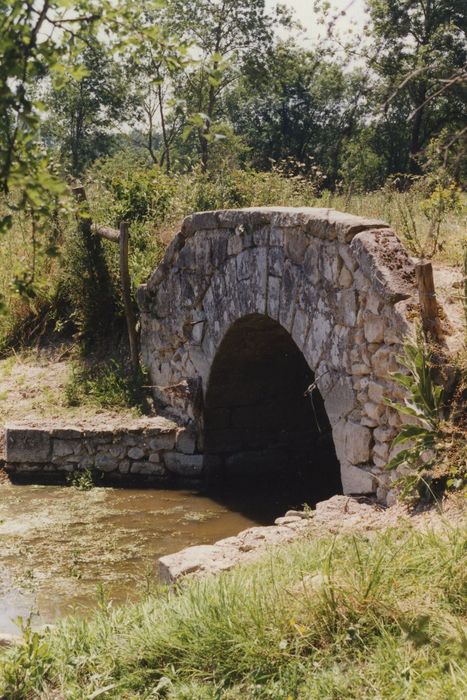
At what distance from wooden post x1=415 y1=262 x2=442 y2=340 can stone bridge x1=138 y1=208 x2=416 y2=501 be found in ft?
0.61

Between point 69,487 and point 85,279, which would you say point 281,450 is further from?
point 85,279

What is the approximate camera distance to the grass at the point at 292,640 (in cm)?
334

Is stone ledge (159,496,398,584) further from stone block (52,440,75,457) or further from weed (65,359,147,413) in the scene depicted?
weed (65,359,147,413)

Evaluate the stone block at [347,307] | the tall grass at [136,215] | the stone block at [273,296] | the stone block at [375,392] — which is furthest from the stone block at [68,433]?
the stone block at [375,392]

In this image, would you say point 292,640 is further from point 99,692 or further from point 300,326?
point 300,326

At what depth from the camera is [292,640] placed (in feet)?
11.9

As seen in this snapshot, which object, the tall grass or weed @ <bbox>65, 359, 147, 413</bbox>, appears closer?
weed @ <bbox>65, 359, 147, 413</bbox>

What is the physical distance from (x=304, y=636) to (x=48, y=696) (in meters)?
1.08

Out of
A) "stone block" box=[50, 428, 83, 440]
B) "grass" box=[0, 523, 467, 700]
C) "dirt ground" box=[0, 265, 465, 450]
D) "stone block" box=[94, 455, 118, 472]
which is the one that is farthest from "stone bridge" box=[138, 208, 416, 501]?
"grass" box=[0, 523, 467, 700]

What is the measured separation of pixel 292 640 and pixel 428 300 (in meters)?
2.62

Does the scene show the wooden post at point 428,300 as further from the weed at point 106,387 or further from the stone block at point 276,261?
the weed at point 106,387

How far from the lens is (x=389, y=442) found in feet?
20.2

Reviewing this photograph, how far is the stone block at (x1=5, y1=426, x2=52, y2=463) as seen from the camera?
9664mm

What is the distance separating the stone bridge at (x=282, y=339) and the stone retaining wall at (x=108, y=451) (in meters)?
0.12
